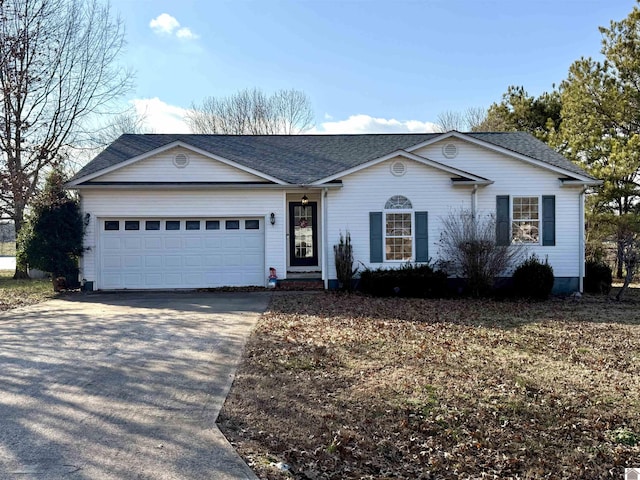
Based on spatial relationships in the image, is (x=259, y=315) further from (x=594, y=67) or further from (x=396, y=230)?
(x=594, y=67)

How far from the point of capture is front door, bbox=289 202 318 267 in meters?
16.4

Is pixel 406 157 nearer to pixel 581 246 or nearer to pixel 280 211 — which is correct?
pixel 280 211

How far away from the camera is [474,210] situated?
1471cm

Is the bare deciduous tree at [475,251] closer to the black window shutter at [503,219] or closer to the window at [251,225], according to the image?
the black window shutter at [503,219]

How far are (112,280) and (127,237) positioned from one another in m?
1.36

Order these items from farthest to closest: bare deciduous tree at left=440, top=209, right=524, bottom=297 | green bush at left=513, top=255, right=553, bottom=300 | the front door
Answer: the front door
green bush at left=513, top=255, right=553, bottom=300
bare deciduous tree at left=440, top=209, right=524, bottom=297

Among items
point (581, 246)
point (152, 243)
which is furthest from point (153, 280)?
point (581, 246)

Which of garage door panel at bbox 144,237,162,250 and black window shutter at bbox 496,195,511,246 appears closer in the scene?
black window shutter at bbox 496,195,511,246

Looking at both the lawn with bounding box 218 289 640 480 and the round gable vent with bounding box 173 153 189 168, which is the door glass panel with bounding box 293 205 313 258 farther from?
the lawn with bounding box 218 289 640 480

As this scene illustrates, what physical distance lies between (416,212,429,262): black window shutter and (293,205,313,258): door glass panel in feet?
11.7

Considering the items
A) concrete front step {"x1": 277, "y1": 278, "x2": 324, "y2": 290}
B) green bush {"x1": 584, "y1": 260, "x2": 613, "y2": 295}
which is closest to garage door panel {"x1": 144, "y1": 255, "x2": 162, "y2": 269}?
concrete front step {"x1": 277, "y1": 278, "x2": 324, "y2": 290}

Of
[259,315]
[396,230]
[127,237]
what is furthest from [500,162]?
[127,237]

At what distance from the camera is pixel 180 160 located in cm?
1486

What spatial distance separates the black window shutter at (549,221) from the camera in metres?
14.9
